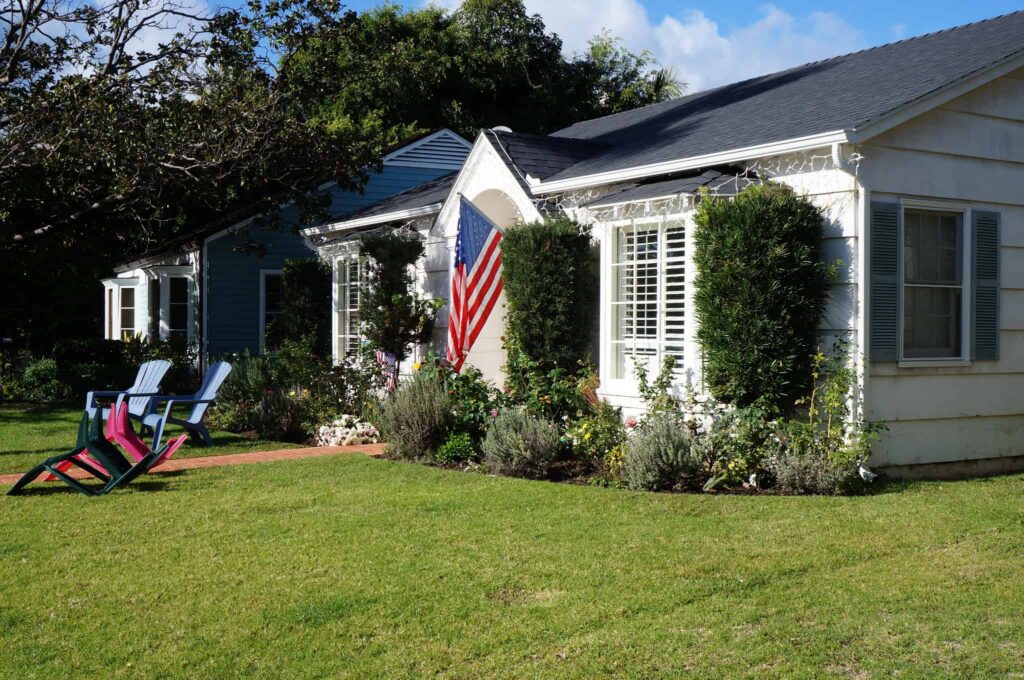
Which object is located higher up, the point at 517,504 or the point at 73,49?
the point at 73,49

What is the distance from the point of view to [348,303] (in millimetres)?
15922

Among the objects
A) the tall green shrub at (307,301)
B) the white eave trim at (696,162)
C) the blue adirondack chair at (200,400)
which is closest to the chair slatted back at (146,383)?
the blue adirondack chair at (200,400)

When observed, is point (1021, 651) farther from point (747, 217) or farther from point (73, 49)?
point (73, 49)

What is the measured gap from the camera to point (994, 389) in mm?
9828

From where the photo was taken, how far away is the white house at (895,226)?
353 inches

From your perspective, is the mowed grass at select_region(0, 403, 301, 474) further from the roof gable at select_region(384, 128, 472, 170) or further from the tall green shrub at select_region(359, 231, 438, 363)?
the roof gable at select_region(384, 128, 472, 170)

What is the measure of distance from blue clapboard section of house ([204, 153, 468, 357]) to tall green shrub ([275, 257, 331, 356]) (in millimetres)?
3091

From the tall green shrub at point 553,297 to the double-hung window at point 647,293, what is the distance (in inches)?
20.1

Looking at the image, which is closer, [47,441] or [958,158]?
A: [958,158]

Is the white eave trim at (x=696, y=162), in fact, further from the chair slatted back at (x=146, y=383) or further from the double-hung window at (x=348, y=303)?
the chair slatted back at (x=146, y=383)

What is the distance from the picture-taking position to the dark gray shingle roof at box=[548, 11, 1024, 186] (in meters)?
9.51

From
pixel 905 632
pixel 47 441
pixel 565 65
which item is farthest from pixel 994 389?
pixel 565 65

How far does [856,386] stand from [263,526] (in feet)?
16.6

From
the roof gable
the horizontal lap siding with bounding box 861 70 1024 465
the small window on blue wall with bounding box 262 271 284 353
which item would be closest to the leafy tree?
the roof gable
